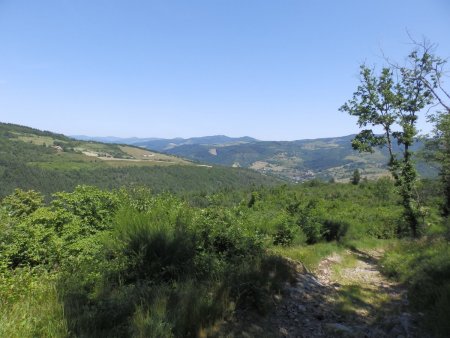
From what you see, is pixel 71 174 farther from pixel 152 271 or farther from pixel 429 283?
pixel 429 283

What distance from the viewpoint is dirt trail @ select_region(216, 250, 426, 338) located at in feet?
16.2

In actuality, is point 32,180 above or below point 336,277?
below

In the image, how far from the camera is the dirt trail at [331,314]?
16.2 feet

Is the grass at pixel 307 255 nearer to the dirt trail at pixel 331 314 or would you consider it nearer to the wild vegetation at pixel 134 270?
the wild vegetation at pixel 134 270

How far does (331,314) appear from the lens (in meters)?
6.00

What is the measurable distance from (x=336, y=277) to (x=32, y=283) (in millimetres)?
8004

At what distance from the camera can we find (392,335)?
16.8ft

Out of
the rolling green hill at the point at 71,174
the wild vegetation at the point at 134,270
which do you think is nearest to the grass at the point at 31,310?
the wild vegetation at the point at 134,270

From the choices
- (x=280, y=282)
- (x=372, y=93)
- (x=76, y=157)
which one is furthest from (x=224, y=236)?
(x=76, y=157)

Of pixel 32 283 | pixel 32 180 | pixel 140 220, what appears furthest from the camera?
pixel 32 180

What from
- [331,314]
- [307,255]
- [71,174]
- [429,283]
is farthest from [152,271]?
[71,174]

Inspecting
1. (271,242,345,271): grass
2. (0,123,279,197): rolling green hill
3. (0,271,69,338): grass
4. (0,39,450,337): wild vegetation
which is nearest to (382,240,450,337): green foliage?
(0,39,450,337): wild vegetation

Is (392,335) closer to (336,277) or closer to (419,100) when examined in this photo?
(336,277)

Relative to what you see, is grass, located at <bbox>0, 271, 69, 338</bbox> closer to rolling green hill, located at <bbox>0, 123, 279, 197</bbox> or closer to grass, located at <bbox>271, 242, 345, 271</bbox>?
grass, located at <bbox>271, 242, 345, 271</bbox>
